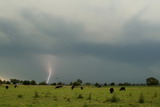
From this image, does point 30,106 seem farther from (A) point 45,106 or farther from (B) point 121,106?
(B) point 121,106

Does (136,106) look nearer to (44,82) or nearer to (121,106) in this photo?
(121,106)

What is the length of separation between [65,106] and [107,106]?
3.77m

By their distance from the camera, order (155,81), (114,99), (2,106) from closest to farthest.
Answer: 1. (2,106)
2. (114,99)
3. (155,81)

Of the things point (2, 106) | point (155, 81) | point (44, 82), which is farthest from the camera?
point (44, 82)

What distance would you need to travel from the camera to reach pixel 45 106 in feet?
69.9

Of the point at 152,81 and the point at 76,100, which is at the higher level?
the point at 152,81

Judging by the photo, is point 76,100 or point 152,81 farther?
point 152,81

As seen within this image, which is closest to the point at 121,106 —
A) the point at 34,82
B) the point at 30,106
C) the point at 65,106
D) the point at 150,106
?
the point at 150,106

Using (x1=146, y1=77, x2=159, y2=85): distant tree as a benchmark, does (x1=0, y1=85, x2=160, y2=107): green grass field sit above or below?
below

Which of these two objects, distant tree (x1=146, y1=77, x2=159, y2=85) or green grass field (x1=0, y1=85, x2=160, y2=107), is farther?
distant tree (x1=146, y1=77, x2=159, y2=85)

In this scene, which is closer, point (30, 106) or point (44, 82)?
point (30, 106)

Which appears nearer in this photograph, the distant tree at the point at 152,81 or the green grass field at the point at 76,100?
the green grass field at the point at 76,100

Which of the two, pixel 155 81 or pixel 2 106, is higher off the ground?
pixel 155 81

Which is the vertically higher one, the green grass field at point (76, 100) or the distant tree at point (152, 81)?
the distant tree at point (152, 81)
